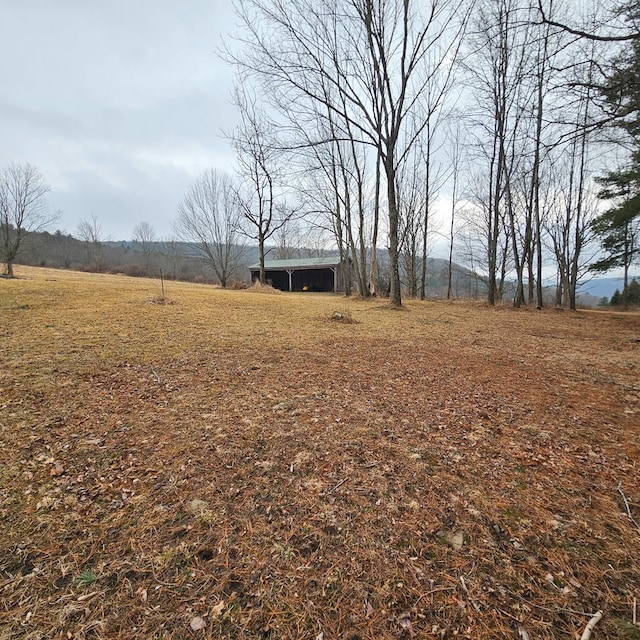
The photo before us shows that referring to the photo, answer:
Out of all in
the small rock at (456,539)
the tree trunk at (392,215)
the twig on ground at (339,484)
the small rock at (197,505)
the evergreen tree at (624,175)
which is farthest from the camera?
the tree trunk at (392,215)

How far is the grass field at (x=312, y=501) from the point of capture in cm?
97

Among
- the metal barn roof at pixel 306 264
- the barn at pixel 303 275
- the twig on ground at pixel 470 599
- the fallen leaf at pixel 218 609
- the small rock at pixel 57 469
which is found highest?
the metal barn roof at pixel 306 264

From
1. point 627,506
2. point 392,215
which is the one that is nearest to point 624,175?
point 392,215

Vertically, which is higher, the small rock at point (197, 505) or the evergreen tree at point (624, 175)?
the evergreen tree at point (624, 175)

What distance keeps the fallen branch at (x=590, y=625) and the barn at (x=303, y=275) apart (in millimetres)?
25617

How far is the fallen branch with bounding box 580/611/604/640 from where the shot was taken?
88cm

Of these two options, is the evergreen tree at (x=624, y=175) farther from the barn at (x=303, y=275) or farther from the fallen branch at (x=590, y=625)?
the barn at (x=303, y=275)

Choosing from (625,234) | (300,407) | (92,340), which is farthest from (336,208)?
(300,407)

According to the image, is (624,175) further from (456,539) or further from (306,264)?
(306,264)

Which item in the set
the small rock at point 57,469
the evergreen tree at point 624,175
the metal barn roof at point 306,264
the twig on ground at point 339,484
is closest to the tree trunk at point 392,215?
the evergreen tree at point 624,175

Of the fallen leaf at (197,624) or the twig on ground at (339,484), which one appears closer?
the fallen leaf at (197,624)

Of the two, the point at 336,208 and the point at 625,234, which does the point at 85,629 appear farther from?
the point at 625,234

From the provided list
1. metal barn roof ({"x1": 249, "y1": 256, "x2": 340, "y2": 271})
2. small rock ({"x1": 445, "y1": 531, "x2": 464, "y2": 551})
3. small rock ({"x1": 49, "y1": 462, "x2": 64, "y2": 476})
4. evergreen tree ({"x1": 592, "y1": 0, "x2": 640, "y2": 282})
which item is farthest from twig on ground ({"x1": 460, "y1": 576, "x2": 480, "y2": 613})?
metal barn roof ({"x1": 249, "y1": 256, "x2": 340, "y2": 271})

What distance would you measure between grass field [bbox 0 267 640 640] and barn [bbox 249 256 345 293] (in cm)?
2394
